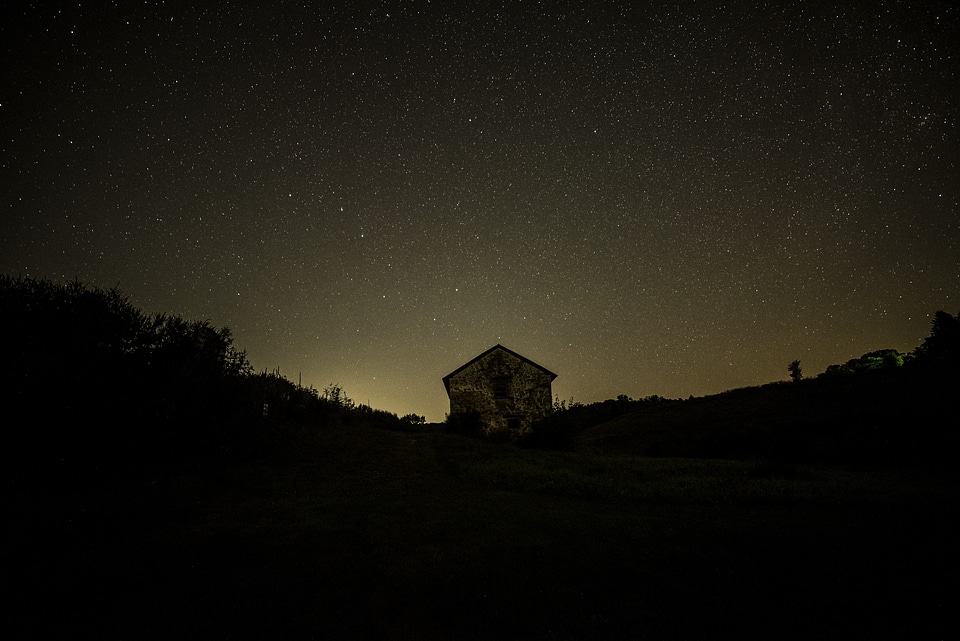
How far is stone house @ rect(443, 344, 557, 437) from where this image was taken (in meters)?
32.8

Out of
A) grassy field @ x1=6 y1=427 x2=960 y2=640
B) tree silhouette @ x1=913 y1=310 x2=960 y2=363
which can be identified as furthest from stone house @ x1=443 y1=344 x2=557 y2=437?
tree silhouette @ x1=913 y1=310 x2=960 y2=363

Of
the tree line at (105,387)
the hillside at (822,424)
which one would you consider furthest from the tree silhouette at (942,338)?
the tree line at (105,387)

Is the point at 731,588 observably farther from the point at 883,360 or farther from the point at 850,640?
the point at 883,360

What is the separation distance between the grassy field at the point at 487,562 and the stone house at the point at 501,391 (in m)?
19.8

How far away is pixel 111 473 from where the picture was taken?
502 inches

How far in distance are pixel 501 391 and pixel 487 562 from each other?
2723cm

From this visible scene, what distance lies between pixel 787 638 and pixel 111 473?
17.6 meters

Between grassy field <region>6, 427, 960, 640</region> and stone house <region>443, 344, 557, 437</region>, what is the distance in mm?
19817

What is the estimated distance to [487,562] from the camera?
6.44m

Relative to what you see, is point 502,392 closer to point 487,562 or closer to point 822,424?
point 822,424

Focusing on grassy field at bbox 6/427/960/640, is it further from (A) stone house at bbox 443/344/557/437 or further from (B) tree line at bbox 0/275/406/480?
(A) stone house at bbox 443/344/557/437

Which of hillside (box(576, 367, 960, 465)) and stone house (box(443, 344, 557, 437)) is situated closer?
hillside (box(576, 367, 960, 465))

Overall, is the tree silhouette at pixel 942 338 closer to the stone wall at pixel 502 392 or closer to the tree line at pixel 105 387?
the stone wall at pixel 502 392

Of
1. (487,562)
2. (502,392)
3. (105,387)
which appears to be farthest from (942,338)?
(105,387)
